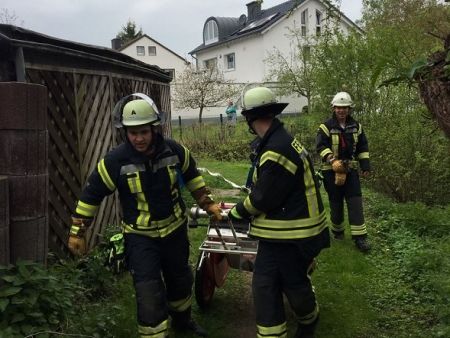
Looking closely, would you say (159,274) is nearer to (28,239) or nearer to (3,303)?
(28,239)

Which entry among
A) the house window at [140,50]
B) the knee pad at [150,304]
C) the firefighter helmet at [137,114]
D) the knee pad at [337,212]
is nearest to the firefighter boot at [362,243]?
the knee pad at [337,212]

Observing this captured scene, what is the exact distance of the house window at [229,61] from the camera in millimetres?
38475

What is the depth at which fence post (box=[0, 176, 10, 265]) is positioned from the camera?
10.4 ft

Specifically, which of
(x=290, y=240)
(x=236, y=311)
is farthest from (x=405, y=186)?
(x=290, y=240)

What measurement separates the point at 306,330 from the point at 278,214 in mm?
1058

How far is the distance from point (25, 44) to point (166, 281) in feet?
7.51

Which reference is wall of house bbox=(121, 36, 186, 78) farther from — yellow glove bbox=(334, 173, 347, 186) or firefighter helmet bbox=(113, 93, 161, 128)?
firefighter helmet bbox=(113, 93, 161, 128)

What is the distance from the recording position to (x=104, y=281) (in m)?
4.86

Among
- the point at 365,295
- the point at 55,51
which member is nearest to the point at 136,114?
the point at 55,51

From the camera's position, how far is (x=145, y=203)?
383 centimetres

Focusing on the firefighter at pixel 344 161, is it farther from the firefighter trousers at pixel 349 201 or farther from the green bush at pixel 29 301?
the green bush at pixel 29 301

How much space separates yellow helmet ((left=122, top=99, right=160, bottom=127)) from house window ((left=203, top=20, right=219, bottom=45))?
126 feet

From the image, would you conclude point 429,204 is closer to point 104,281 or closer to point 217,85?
point 104,281

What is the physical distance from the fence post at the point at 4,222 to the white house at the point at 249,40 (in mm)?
29286
